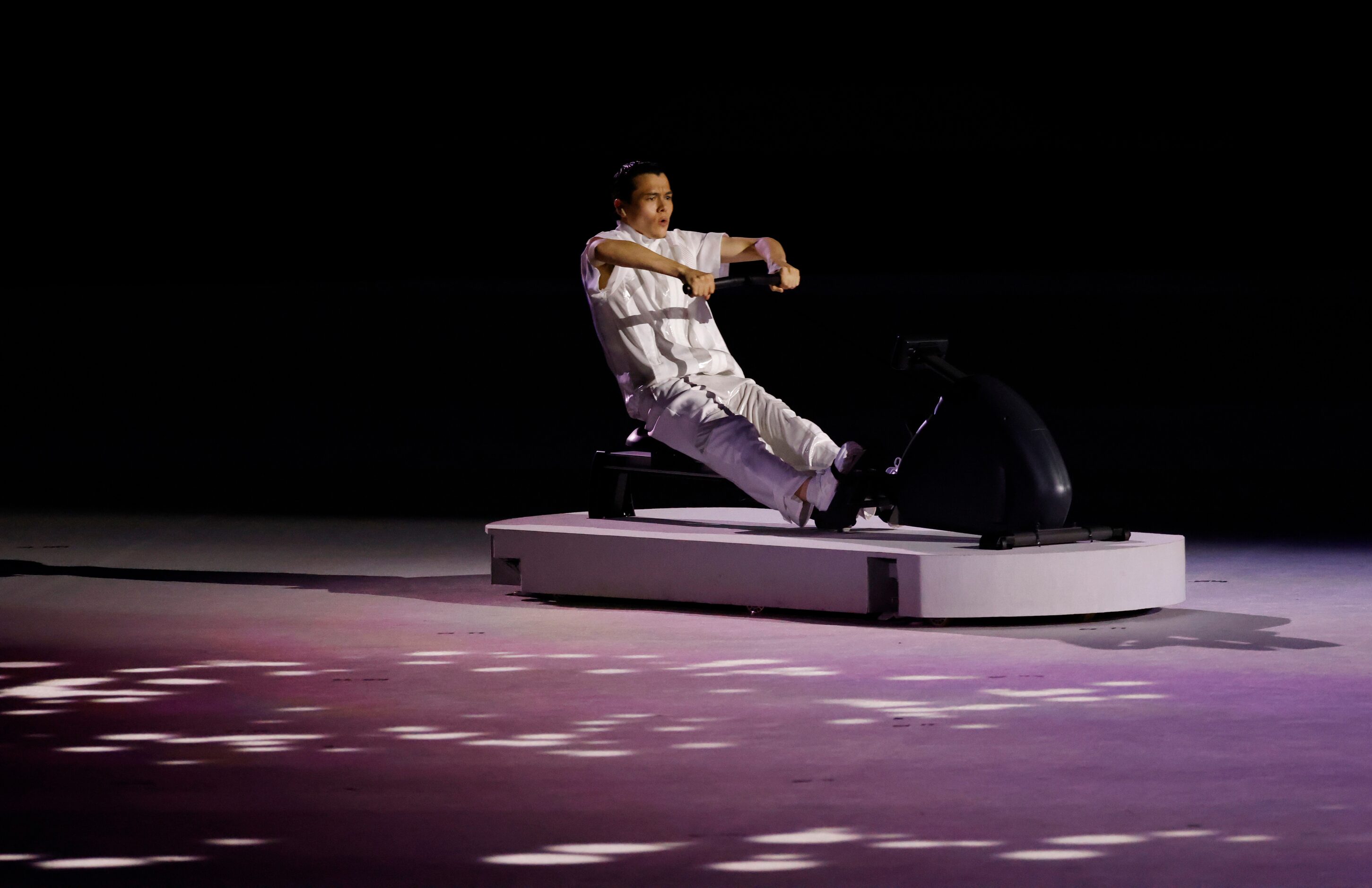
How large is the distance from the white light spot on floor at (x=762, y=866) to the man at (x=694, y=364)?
312cm

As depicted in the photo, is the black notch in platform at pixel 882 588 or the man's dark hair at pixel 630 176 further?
the man's dark hair at pixel 630 176

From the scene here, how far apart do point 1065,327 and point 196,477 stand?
336 inches

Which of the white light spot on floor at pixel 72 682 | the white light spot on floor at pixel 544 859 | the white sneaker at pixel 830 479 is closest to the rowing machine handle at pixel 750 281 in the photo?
the white sneaker at pixel 830 479

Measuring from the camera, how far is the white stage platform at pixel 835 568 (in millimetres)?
6219

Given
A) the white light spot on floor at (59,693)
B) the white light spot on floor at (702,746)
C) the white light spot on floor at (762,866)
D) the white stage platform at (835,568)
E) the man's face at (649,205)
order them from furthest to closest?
the man's face at (649,205) < the white stage platform at (835,568) < the white light spot on floor at (59,693) < the white light spot on floor at (702,746) < the white light spot on floor at (762,866)

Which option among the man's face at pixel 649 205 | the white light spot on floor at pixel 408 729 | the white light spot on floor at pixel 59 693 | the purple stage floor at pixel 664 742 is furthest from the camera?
the man's face at pixel 649 205

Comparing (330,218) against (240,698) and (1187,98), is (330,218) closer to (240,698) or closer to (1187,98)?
(1187,98)

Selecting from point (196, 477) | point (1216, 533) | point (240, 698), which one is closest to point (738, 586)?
point (240, 698)

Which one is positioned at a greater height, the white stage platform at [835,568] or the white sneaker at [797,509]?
the white sneaker at [797,509]

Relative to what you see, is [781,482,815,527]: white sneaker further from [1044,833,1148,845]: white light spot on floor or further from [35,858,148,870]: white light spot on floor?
[35,858,148,870]: white light spot on floor

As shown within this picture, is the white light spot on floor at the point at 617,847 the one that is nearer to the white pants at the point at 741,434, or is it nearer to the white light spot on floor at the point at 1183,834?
the white light spot on floor at the point at 1183,834

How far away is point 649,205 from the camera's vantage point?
740 centimetres

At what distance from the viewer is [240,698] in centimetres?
523

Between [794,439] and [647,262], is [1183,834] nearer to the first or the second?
[794,439]
